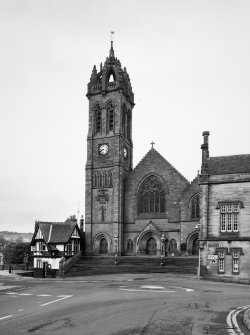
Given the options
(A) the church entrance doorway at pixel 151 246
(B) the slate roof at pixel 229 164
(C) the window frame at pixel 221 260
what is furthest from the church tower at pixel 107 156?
(B) the slate roof at pixel 229 164

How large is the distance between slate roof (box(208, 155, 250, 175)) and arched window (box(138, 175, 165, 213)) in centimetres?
1647

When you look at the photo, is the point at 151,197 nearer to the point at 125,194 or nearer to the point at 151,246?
the point at 125,194

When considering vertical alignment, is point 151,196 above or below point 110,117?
below

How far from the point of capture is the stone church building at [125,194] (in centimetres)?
5203

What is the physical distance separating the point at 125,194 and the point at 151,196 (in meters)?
3.63

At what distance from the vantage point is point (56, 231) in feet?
171

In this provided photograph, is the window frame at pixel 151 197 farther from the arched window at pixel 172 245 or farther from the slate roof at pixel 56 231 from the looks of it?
the slate roof at pixel 56 231

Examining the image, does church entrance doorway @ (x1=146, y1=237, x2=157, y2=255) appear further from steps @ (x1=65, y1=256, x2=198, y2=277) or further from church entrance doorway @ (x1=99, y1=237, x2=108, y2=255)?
church entrance doorway @ (x1=99, y1=237, x2=108, y2=255)

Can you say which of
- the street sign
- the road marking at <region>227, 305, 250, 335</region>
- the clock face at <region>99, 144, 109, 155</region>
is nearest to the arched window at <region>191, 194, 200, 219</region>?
the clock face at <region>99, 144, 109, 155</region>

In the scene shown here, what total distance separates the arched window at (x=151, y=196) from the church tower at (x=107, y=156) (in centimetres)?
266

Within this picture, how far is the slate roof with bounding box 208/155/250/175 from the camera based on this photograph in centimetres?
3594

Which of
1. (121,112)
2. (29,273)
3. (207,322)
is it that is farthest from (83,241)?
(207,322)

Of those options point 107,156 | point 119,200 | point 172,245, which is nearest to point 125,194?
point 119,200

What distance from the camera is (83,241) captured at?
184 ft
